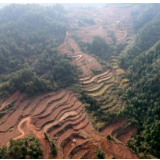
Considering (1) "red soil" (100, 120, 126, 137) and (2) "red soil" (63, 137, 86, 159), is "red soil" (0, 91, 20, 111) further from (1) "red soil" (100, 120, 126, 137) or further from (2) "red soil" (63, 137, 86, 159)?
(1) "red soil" (100, 120, 126, 137)

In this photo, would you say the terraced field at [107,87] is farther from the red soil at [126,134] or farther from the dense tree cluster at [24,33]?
the dense tree cluster at [24,33]

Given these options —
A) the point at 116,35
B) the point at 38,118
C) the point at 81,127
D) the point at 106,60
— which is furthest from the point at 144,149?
the point at 116,35

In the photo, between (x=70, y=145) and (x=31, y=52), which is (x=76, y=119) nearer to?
(x=70, y=145)

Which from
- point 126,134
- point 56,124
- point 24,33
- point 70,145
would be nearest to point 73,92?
point 56,124

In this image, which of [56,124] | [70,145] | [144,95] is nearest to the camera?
[70,145]

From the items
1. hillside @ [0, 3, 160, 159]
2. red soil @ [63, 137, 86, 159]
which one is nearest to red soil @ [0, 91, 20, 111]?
hillside @ [0, 3, 160, 159]

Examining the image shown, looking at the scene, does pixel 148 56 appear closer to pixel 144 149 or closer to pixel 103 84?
pixel 103 84
